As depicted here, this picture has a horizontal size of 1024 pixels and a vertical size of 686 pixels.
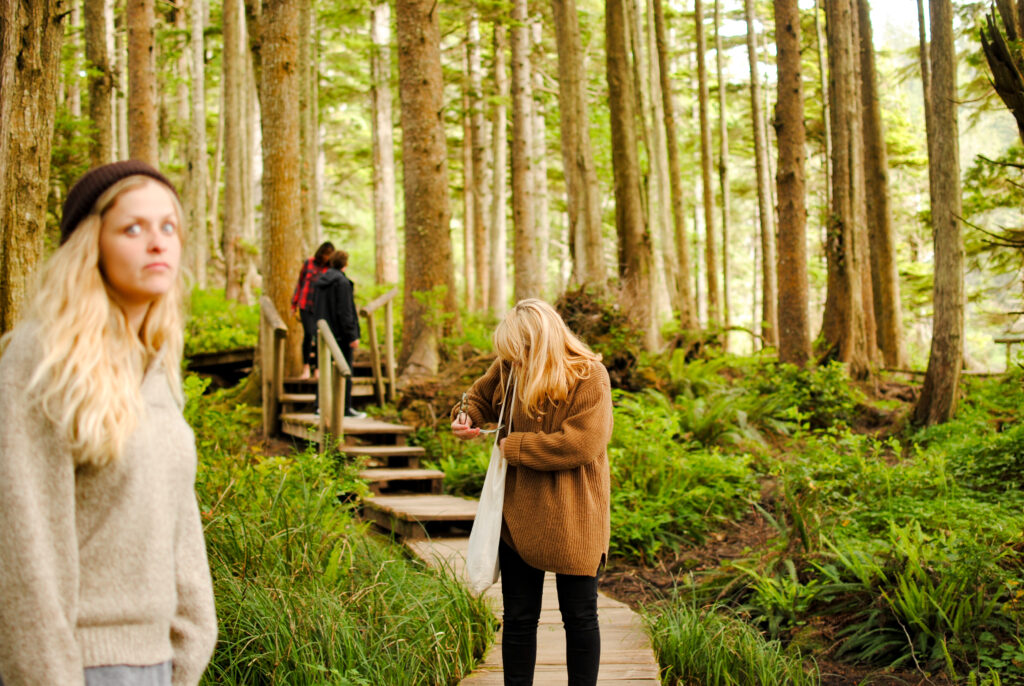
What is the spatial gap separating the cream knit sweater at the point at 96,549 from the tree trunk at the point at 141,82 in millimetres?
11842

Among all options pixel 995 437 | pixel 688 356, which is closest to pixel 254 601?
pixel 995 437

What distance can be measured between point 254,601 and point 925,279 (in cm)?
2455

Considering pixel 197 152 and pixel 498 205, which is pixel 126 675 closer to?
pixel 197 152

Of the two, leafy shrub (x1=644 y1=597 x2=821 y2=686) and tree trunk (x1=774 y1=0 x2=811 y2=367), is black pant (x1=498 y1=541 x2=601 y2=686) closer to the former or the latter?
leafy shrub (x1=644 y1=597 x2=821 y2=686)

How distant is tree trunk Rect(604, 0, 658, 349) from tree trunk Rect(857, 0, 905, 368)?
5783mm

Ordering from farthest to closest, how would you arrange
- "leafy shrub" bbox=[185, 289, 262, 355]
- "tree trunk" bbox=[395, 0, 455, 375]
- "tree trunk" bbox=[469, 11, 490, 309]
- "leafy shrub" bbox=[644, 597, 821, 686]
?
1. "tree trunk" bbox=[469, 11, 490, 309]
2. "leafy shrub" bbox=[185, 289, 262, 355]
3. "tree trunk" bbox=[395, 0, 455, 375]
4. "leafy shrub" bbox=[644, 597, 821, 686]

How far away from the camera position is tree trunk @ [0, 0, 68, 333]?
163 inches

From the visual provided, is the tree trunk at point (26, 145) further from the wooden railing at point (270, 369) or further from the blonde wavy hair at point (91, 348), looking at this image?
the wooden railing at point (270, 369)

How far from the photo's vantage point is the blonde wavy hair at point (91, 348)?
159cm

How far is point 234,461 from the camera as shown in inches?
283

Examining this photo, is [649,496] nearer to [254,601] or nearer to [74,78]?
[254,601]

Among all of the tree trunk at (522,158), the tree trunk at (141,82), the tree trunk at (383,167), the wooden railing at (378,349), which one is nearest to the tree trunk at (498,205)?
the tree trunk at (383,167)

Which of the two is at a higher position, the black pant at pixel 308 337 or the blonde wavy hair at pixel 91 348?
the black pant at pixel 308 337

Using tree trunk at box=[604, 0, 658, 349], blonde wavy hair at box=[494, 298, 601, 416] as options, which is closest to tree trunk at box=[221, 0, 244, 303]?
tree trunk at box=[604, 0, 658, 349]
